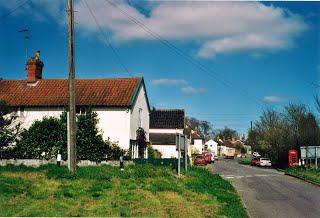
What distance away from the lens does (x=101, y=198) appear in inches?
524

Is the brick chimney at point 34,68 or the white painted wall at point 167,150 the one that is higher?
the brick chimney at point 34,68

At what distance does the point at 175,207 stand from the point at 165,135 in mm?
47531

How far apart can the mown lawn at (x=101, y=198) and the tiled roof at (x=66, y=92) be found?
18.4m

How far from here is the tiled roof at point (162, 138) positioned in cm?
5822

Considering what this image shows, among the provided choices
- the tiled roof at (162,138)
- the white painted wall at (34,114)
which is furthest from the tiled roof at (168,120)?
the white painted wall at (34,114)

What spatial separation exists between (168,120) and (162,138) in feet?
13.0

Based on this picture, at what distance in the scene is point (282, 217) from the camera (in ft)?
44.8

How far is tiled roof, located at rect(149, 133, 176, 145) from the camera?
58219 mm

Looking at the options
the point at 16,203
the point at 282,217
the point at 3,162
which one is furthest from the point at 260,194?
the point at 3,162

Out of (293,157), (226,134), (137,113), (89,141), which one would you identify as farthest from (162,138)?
(226,134)

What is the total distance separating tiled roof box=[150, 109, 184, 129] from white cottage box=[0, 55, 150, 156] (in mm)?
20852

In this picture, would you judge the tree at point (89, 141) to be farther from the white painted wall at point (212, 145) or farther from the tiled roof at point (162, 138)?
the white painted wall at point (212, 145)

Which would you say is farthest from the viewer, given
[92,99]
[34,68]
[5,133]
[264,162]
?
[264,162]

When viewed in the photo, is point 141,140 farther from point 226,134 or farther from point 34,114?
point 226,134
